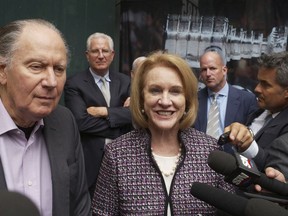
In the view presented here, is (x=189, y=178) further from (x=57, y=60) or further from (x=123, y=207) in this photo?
(x=57, y=60)

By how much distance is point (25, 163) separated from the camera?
1.61 m

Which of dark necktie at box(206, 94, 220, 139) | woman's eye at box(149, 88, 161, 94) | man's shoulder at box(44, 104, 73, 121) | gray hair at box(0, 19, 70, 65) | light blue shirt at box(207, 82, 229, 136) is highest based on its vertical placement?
gray hair at box(0, 19, 70, 65)

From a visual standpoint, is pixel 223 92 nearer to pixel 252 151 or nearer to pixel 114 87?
pixel 114 87

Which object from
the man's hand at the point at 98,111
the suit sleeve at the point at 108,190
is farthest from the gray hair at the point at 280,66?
the man's hand at the point at 98,111

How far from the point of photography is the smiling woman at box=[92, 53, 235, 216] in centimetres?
194

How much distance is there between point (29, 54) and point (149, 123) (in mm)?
791

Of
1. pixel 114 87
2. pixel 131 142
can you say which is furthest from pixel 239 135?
pixel 114 87

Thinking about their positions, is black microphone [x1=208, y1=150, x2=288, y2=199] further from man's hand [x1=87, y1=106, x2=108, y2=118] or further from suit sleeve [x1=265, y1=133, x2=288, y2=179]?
man's hand [x1=87, y1=106, x2=108, y2=118]

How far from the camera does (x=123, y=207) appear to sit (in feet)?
6.48

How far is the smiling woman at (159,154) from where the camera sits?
A: 194 centimetres

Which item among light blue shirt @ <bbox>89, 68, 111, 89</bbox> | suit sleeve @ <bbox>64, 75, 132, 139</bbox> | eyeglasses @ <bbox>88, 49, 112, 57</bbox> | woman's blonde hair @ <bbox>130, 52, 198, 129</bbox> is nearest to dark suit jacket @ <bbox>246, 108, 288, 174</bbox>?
woman's blonde hair @ <bbox>130, 52, 198, 129</bbox>

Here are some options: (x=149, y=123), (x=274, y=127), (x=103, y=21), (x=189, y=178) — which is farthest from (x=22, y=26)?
(x=103, y=21)

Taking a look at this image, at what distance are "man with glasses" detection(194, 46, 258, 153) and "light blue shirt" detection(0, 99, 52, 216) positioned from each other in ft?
7.44

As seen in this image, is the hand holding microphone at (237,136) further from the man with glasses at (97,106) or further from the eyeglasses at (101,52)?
the eyeglasses at (101,52)
